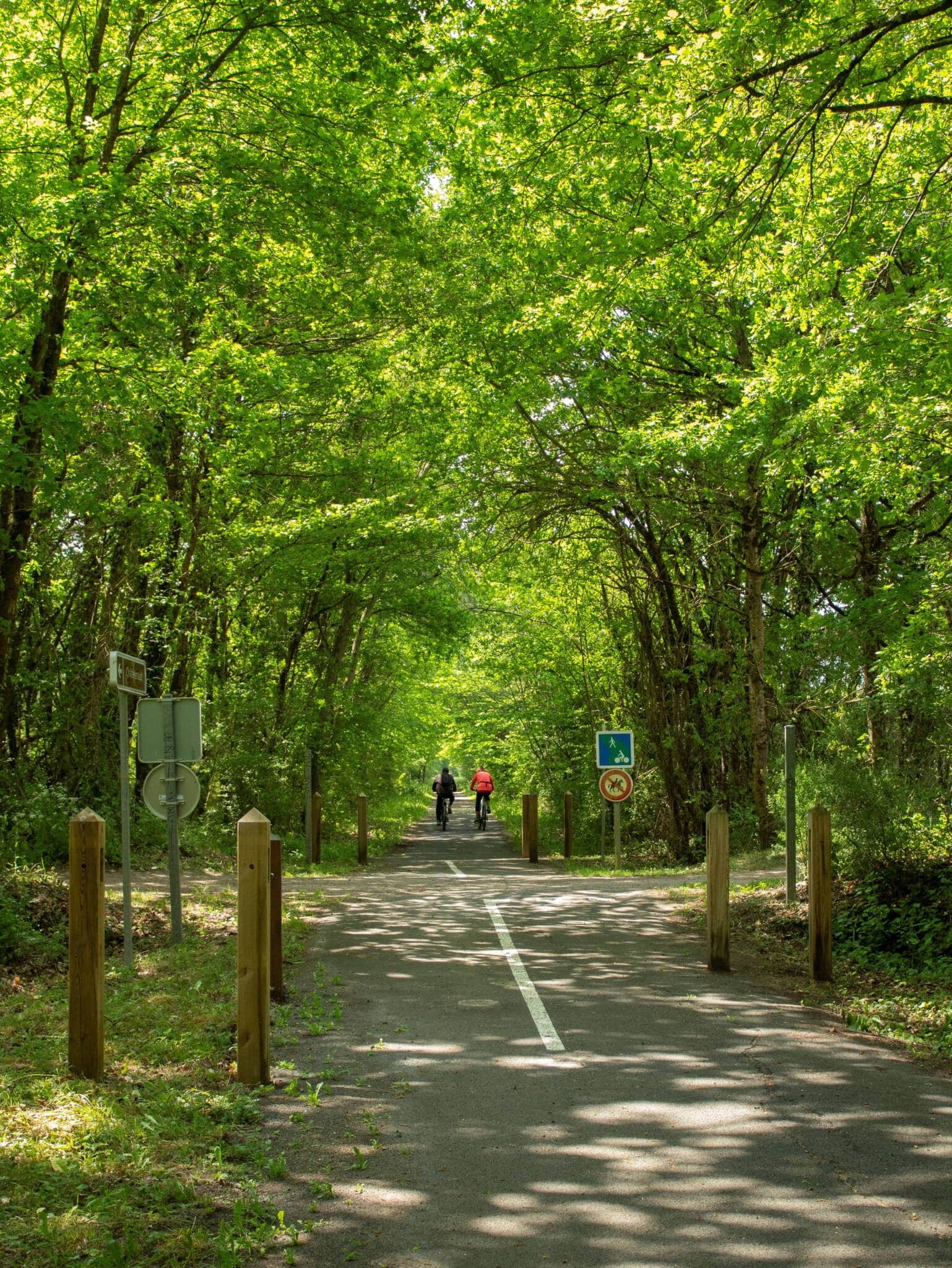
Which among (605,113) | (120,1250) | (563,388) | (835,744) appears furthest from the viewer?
(563,388)

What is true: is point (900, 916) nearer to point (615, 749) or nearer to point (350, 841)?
point (615, 749)

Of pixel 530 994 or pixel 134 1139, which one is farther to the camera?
pixel 530 994

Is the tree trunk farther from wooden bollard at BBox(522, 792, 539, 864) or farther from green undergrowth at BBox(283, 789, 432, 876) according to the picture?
green undergrowth at BBox(283, 789, 432, 876)

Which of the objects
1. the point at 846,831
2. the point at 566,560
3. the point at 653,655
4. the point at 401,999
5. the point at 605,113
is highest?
the point at 605,113

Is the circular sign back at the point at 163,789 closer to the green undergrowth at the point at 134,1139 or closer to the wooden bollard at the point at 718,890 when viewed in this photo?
the green undergrowth at the point at 134,1139

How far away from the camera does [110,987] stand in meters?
8.65

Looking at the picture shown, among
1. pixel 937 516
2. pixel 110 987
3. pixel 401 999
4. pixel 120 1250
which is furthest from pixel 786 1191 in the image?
pixel 937 516

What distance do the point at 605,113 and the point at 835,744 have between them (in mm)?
8404

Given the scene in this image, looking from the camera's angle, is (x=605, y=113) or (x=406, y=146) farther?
(x=406, y=146)

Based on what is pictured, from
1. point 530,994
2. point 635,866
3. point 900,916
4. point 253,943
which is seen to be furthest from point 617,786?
point 253,943

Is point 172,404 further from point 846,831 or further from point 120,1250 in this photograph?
point 120,1250

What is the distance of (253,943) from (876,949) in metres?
6.57

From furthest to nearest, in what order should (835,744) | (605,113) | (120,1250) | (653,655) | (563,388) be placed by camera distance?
(653,655), (563,388), (835,744), (605,113), (120,1250)

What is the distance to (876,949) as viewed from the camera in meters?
10.5
